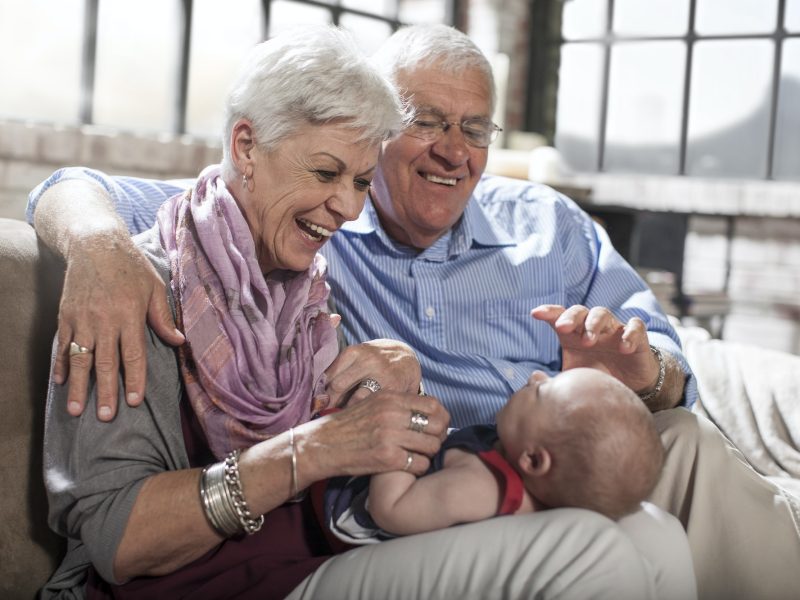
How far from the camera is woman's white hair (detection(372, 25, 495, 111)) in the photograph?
82.0 inches

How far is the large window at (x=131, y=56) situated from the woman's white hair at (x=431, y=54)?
2391mm

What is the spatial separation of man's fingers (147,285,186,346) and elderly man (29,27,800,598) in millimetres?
116

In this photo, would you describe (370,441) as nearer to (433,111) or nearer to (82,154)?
(433,111)

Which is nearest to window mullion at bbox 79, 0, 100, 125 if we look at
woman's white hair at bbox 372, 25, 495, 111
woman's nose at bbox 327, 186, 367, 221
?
woman's white hair at bbox 372, 25, 495, 111

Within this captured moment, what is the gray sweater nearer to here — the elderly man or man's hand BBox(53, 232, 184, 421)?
man's hand BBox(53, 232, 184, 421)

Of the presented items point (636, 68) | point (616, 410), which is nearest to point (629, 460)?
point (616, 410)

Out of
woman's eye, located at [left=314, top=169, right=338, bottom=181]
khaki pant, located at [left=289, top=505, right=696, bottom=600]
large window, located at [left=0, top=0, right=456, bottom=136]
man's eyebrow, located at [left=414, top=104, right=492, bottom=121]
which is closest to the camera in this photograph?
khaki pant, located at [left=289, top=505, right=696, bottom=600]

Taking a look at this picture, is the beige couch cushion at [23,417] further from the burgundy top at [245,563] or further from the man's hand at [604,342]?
the man's hand at [604,342]

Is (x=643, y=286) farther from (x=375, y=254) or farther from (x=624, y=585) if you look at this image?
(x=624, y=585)

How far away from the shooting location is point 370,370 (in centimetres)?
172

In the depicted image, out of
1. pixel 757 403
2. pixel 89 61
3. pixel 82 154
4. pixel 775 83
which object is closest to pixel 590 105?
pixel 775 83

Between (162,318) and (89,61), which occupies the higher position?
(89,61)

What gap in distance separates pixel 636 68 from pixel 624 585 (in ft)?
16.6

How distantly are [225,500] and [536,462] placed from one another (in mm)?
466
